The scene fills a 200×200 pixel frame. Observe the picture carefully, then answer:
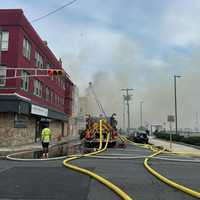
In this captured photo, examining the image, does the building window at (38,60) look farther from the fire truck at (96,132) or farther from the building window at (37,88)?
the fire truck at (96,132)

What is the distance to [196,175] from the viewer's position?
35.1ft

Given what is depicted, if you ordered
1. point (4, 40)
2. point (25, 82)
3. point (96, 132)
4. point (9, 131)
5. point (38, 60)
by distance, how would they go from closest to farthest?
point (96, 132) → point (9, 131) → point (4, 40) → point (25, 82) → point (38, 60)

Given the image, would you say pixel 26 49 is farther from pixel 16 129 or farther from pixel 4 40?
pixel 16 129

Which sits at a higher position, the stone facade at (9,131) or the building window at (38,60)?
the building window at (38,60)

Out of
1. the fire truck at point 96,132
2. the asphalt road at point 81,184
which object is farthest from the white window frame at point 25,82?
the asphalt road at point 81,184

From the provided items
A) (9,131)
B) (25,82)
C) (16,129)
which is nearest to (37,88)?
(25,82)

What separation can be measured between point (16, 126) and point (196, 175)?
1958cm

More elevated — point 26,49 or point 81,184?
point 26,49

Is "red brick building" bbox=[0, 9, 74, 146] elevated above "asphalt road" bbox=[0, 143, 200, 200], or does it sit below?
above

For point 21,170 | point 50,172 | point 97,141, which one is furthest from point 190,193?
point 97,141

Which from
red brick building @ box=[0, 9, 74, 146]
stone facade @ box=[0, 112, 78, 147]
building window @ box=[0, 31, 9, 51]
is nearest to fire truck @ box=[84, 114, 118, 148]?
red brick building @ box=[0, 9, 74, 146]

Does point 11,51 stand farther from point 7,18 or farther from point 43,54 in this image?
point 43,54

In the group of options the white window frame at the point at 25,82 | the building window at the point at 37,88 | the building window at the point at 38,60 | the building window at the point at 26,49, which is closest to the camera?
the white window frame at the point at 25,82

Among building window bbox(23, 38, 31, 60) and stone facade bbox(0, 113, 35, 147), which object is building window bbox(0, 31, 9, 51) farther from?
stone facade bbox(0, 113, 35, 147)
